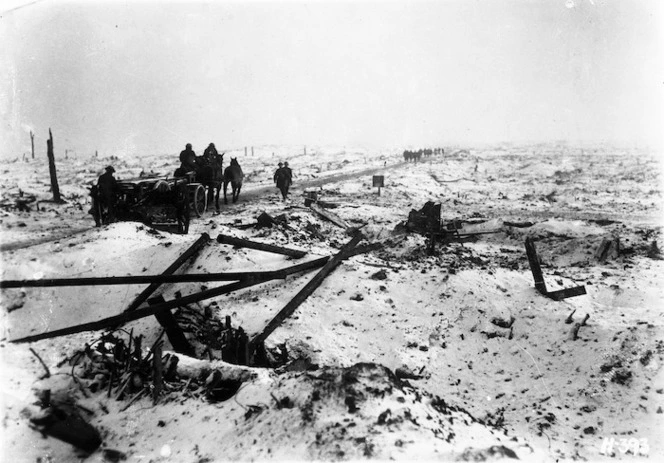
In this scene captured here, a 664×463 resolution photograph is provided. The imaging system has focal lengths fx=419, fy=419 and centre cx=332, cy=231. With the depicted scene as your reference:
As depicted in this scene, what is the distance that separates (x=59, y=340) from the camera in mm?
5301

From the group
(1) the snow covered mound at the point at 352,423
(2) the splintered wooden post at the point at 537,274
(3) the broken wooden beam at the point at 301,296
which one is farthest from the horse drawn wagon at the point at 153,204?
(2) the splintered wooden post at the point at 537,274

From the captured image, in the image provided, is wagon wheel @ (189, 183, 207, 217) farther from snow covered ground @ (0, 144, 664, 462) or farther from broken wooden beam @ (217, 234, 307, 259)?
broken wooden beam @ (217, 234, 307, 259)

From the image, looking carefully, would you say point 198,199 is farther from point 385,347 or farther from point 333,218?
point 385,347

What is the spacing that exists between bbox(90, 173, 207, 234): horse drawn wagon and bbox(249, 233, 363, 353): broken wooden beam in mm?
4154

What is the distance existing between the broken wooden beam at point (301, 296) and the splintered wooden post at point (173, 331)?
88cm

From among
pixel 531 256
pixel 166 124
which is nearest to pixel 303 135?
pixel 166 124

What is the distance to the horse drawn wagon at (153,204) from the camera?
948cm

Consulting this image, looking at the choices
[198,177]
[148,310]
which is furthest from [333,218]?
[148,310]

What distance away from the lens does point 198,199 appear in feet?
39.2

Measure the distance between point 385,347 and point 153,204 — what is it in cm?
673

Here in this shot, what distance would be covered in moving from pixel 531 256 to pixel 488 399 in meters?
2.69

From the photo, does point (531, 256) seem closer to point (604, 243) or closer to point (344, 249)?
point (344, 249)

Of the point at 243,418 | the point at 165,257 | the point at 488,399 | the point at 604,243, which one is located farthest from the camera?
the point at 604,243

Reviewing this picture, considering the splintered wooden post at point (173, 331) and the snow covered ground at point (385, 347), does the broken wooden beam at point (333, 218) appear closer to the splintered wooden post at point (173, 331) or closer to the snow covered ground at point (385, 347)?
the snow covered ground at point (385, 347)
